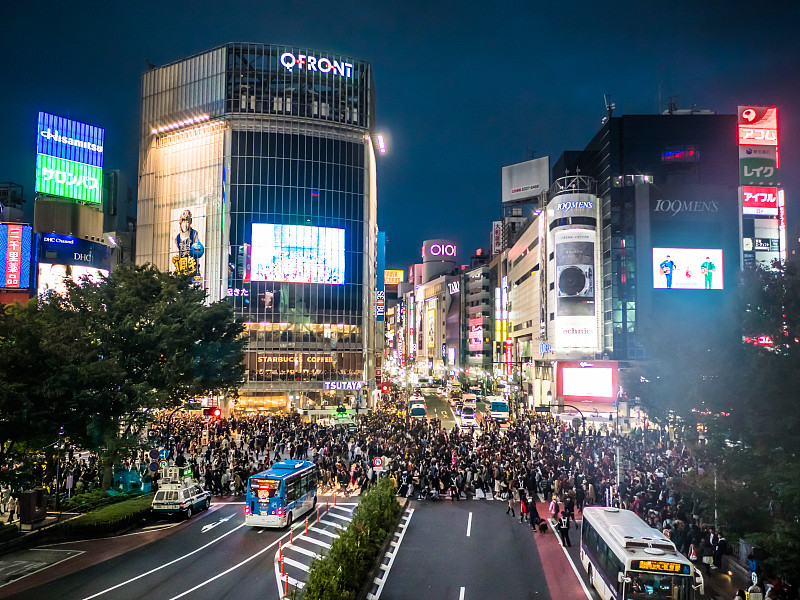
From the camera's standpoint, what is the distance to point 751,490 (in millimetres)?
13727

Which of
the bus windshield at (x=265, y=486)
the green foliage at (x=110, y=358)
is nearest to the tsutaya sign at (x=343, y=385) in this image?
the green foliage at (x=110, y=358)

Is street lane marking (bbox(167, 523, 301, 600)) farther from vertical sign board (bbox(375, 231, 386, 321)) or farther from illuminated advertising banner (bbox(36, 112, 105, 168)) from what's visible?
vertical sign board (bbox(375, 231, 386, 321))

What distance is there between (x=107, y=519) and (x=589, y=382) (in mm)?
36883

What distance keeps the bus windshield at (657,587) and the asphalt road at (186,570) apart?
7923mm

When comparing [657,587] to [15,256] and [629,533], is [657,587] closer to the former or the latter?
[629,533]

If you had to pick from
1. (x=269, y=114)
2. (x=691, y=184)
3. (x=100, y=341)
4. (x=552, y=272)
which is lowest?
(x=100, y=341)

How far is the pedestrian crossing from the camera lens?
1675 centimetres

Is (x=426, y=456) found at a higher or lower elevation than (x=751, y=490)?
lower

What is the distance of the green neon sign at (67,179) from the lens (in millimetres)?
54188

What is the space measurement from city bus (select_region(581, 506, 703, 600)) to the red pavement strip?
649mm

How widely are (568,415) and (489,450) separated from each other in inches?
638

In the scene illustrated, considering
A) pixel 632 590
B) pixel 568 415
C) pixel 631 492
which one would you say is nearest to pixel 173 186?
pixel 568 415

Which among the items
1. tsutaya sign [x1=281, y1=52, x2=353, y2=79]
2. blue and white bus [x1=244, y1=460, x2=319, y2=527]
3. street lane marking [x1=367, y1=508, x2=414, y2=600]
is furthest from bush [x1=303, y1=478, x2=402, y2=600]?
tsutaya sign [x1=281, y1=52, x2=353, y2=79]

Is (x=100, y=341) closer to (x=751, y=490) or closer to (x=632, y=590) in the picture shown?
(x=632, y=590)
